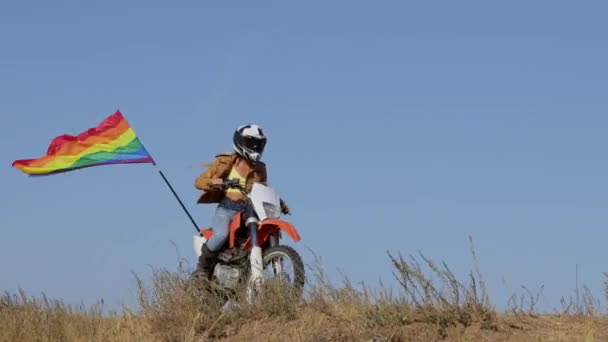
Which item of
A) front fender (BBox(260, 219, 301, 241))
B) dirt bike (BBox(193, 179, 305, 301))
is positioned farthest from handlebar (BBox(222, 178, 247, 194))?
front fender (BBox(260, 219, 301, 241))

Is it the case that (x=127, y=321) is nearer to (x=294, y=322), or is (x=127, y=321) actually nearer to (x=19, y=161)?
(x=294, y=322)

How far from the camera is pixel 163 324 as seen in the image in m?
10.7

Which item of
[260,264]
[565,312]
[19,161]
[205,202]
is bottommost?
[565,312]

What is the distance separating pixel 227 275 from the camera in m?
11.6

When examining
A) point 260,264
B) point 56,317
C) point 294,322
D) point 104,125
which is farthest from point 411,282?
point 104,125

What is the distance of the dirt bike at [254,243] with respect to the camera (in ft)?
36.7

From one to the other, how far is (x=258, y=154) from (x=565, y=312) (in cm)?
379

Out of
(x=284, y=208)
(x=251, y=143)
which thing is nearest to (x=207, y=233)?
(x=284, y=208)

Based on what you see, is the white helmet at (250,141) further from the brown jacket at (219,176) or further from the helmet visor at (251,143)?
the brown jacket at (219,176)

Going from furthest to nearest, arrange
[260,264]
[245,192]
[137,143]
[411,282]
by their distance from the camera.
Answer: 1. [137,143]
2. [245,192]
3. [260,264]
4. [411,282]

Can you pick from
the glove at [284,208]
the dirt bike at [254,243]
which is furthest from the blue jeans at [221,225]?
the glove at [284,208]

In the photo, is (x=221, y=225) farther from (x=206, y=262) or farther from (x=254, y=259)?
(x=254, y=259)

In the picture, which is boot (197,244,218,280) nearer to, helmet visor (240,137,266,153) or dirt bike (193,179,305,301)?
dirt bike (193,179,305,301)

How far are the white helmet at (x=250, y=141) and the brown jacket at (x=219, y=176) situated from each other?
0.53 feet
